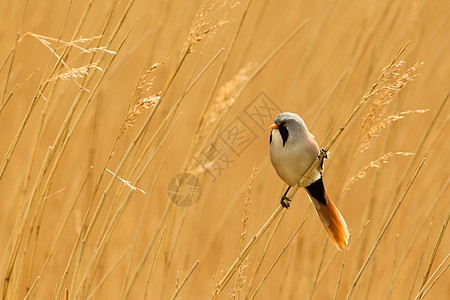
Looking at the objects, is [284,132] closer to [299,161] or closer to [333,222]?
[299,161]

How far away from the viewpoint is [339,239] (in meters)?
1.68

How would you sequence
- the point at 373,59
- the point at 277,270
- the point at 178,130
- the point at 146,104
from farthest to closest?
the point at 277,270 → the point at 178,130 → the point at 373,59 → the point at 146,104

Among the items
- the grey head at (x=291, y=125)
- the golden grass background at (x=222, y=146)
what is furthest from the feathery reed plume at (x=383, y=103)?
the grey head at (x=291, y=125)

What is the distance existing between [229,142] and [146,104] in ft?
3.51

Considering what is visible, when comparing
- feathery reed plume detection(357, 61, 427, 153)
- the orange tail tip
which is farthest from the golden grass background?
feathery reed plume detection(357, 61, 427, 153)

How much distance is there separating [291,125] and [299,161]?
13cm

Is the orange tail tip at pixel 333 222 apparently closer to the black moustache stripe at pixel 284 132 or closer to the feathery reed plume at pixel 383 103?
the black moustache stripe at pixel 284 132

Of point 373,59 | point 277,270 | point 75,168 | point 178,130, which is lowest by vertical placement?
point 277,270

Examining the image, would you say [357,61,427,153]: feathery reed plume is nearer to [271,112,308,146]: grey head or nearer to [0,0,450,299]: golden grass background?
[0,0,450,299]: golden grass background

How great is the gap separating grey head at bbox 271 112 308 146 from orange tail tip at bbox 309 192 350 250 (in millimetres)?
221

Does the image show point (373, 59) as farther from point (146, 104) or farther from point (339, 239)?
point (146, 104)

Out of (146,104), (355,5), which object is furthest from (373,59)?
(146,104)

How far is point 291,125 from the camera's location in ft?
5.90

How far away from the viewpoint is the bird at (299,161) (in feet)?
5.75
